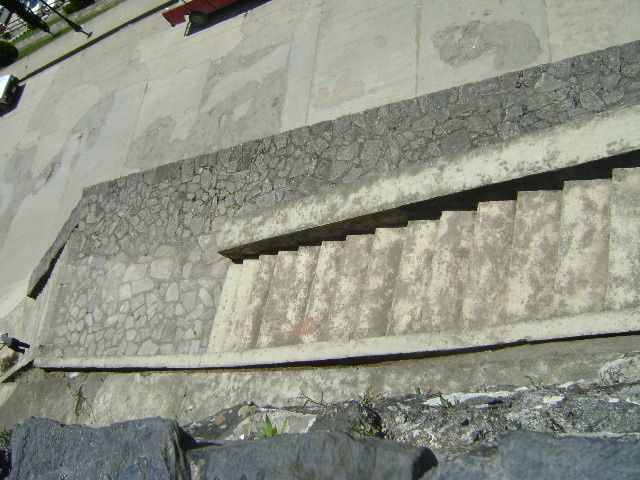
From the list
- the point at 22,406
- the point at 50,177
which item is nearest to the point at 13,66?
the point at 50,177

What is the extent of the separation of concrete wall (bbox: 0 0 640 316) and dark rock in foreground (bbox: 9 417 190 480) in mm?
4798

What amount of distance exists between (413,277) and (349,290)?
2.01ft

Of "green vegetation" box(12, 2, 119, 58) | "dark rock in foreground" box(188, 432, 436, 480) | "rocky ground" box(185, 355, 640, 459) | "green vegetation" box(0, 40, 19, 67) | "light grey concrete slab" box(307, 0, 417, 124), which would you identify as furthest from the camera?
"green vegetation" box(0, 40, 19, 67)

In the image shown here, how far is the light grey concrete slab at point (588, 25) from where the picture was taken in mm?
5406

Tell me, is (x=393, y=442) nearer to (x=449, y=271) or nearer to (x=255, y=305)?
(x=449, y=271)

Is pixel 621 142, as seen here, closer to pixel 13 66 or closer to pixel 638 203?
pixel 638 203

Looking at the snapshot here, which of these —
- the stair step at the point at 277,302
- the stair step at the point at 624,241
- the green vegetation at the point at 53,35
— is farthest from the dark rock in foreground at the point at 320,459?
the green vegetation at the point at 53,35

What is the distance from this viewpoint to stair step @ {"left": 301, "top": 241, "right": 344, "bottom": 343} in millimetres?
4781

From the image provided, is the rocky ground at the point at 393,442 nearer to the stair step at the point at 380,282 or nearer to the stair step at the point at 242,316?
the stair step at the point at 380,282

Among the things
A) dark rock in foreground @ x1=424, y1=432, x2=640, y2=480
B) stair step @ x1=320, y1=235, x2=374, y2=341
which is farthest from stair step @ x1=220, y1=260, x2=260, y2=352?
dark rock in foreground @ x1=424, y1=432, x2=640, y2=480

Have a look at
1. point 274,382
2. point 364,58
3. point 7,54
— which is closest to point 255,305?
A: point 274,382

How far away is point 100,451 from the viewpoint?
2.63 metres

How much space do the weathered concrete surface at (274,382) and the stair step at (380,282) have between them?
34 cm

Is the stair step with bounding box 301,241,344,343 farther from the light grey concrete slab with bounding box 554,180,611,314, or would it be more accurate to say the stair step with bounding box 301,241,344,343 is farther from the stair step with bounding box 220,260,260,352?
the light grey concrete slab with bounding box 554,180,611,314
